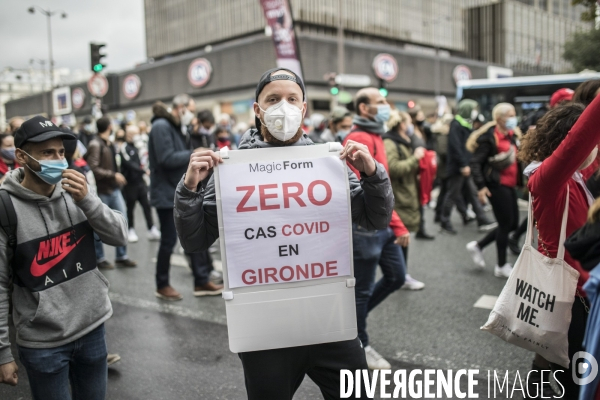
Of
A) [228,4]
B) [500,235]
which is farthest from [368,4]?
[500,235]

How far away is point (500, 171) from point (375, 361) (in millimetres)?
2907

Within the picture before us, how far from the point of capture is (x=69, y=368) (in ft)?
8.39

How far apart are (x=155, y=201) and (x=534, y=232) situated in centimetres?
382

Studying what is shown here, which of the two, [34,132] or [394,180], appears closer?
[34,132]

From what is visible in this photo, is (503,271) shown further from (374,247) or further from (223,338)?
(223,338)

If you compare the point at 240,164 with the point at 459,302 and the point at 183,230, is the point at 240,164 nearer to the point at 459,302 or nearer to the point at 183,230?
the point at 183,230

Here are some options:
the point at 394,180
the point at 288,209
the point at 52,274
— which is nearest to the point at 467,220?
the point at 394,180

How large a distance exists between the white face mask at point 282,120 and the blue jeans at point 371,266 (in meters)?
1.46

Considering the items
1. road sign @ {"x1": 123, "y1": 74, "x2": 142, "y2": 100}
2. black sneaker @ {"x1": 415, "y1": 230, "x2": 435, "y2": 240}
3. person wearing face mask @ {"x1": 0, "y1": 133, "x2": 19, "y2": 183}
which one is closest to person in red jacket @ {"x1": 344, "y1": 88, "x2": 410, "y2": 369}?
person wearing face mask @ {"x1": 0, "y1": 133, "x2": 19, "y2": 183}

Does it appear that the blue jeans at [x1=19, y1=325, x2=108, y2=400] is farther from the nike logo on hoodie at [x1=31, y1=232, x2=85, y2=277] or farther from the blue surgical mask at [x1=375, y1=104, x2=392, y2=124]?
the blue surgical mask at [x1=375, y1=104, x2=392, y2=124]

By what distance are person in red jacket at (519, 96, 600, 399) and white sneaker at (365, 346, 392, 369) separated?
57.1 inches

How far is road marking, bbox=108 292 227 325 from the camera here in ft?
16.4

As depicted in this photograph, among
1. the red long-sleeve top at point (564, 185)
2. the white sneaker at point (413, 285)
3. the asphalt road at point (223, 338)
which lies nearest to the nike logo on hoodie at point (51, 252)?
the asphalt road at point (223, 338)

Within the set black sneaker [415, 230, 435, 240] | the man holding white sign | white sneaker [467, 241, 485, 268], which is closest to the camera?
the man holding white sign
